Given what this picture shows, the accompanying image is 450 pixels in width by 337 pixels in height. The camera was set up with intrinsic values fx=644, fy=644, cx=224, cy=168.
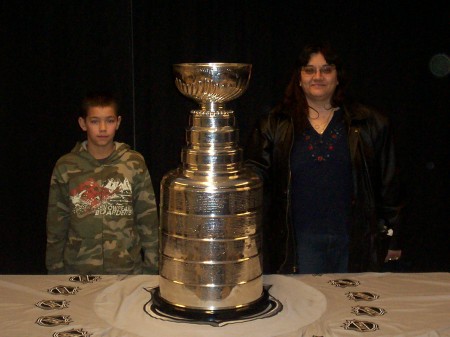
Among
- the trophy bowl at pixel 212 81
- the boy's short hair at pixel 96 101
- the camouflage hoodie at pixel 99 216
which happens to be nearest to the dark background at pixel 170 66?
the boy's short hair at pixel 96 101

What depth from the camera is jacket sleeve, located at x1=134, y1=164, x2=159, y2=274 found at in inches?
103

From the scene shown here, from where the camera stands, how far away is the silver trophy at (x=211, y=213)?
1606 millimetres

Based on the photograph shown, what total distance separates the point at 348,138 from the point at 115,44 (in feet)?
5.19

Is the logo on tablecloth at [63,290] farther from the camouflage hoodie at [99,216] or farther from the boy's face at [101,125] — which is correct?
the boy's face at [101,125]

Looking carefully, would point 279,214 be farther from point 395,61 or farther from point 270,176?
point 395,61

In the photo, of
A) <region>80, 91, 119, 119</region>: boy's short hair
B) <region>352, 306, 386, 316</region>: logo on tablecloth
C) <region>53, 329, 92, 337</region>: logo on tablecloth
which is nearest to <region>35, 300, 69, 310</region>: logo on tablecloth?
<region>53, 329, 92, 337</region>: logo on tablecloth

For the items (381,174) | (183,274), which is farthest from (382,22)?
(183,274)

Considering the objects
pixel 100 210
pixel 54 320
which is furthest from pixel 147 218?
pixel 54 320

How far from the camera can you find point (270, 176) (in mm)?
2740

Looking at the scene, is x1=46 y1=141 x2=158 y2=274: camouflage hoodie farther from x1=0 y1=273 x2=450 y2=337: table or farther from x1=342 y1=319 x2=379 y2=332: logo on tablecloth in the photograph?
x1=342 y1=319 x2=379 y2=332: logo on tablecloth

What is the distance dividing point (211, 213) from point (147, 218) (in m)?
1.07

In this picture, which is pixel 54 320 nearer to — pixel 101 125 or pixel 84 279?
pixel 84 279

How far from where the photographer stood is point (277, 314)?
164 cm

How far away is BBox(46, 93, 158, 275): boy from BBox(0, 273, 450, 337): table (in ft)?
2.32
